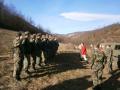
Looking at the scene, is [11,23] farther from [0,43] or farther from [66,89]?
[66,89]

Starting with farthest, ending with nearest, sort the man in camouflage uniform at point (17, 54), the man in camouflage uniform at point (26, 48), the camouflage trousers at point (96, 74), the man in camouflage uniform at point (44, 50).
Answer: the man in camouflage uniform at point (44, 50) → the man in camouflage uniform at point (26, 48) → the camouflage trousers at point (96, 74) → the man in camouflage uniform at point (17, 54)

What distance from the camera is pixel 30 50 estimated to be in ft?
56.5

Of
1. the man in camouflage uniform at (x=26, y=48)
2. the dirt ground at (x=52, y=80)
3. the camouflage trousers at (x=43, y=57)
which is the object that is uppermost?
the man in camouflage uniform at (x=26, y=48)

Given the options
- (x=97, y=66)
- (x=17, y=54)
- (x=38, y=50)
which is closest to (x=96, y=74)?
(x=97, y=66)

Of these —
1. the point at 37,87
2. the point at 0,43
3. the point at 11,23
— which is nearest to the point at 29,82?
the point at 37,87

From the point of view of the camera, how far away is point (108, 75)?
20.5 metres

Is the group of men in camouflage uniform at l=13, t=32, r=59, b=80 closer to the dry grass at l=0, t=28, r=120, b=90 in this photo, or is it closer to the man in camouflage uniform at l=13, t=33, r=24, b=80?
the man in camouflage uniform at l=13, t=33, r=24, b=80

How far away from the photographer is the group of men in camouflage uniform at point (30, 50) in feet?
49.8

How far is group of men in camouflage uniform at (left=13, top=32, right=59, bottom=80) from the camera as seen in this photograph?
1518cm

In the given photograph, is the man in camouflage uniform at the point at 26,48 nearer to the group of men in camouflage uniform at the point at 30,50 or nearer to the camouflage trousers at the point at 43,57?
the group of men in camouflage uniform at the point at 30,50

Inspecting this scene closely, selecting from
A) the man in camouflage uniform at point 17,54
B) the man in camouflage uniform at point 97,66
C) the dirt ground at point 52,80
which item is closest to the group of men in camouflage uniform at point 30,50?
the man in camouflage uniform at point 17,54

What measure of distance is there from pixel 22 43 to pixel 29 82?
1.85m

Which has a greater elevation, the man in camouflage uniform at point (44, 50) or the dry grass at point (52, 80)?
the man in camouflage uniform at point (44, 50)

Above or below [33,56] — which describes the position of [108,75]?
below
